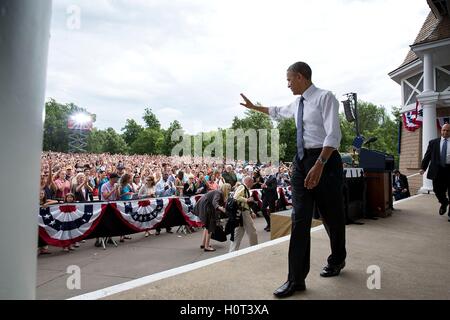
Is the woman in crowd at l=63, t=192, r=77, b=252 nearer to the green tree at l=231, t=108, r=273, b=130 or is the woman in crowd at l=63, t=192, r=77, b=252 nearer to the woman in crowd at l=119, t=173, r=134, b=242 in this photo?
the woman in crowd at l=119, t=173, r=134, b=242

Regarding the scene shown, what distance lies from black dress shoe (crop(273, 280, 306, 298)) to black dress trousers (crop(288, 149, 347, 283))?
0.04 meters

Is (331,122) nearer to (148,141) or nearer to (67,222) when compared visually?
(67,222)

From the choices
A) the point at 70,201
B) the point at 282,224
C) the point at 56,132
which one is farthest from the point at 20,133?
the point at 56,132

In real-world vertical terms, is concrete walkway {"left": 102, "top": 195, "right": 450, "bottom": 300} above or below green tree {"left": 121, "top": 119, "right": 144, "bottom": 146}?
below

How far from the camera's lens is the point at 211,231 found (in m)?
7.09

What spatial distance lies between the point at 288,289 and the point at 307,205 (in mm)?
675

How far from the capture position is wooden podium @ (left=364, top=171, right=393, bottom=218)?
602 centimetres

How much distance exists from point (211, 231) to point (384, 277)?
4779 millimetres

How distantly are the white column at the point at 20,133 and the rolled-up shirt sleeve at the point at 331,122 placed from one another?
1.94 meters

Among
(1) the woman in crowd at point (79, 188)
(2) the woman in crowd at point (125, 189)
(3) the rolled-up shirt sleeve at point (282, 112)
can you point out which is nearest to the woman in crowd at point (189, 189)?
(2) the woman in crowd at point (125, 189)

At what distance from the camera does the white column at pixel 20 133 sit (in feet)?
4.29

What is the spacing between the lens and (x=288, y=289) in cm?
228

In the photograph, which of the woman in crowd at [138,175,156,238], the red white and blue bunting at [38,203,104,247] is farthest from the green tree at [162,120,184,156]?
the red white and blue bunting at [38,203,104,247]
